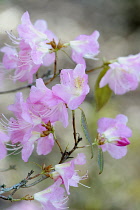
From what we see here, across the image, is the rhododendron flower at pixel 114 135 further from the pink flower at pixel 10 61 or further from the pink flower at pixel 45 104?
the pink flower at pixel 10 61

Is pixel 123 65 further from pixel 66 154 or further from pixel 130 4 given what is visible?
pixel 130 4

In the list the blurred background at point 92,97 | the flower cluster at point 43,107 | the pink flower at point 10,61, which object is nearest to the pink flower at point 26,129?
the flower cluster at point 43,107

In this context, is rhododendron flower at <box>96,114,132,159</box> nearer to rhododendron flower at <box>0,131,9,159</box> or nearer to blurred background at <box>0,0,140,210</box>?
rhododendron flower at <box>0,131,9,159</box>

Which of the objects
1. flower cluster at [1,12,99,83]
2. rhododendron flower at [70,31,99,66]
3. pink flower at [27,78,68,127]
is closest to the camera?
pink flower at [27,78,68,127]

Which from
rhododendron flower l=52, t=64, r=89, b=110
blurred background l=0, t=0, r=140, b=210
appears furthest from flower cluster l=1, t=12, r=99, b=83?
blurred background l=0, t=0, r=140, b=210

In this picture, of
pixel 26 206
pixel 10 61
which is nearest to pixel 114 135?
pixel 10 61
